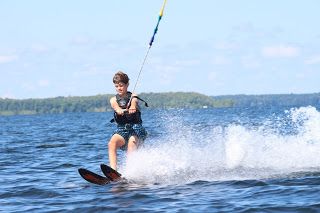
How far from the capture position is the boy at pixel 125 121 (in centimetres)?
1327

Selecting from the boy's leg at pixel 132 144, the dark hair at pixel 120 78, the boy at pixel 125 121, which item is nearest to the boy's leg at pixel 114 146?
the boy at pixel 125 121

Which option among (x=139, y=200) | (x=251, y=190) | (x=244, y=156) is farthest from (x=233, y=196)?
(x=244, y=156)

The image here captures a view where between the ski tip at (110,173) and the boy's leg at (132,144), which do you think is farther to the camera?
the boy's leg at (132,144)

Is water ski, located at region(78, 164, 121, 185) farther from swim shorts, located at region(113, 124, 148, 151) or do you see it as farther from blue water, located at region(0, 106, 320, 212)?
swim shorts, located at region(113, 124, 148, 151)

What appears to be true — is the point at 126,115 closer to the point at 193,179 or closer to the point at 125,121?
the point at 125,121

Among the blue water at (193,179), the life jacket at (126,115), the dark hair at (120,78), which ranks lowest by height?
the blue water at (193,179)

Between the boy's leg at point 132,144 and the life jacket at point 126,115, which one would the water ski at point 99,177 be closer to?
the boy's leg at point 132,144

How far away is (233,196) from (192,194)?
77cm

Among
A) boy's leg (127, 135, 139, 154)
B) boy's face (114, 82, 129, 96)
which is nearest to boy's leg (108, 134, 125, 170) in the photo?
boy's leg (127, 135, 139, 154)

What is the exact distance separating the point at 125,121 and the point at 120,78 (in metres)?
0.99

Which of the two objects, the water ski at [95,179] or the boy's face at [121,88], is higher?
the boy's face at [121,88]

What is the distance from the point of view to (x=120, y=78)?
13.1 metres

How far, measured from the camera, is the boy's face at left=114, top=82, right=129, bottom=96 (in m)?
13.2

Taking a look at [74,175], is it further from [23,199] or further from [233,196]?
[233,196]
